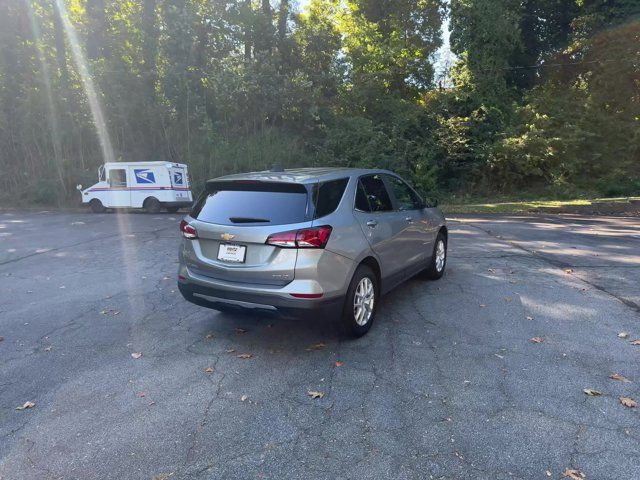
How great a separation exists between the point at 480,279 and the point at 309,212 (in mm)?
3783

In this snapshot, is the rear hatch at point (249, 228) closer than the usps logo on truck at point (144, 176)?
Yes

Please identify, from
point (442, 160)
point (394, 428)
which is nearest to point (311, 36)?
point (442, 160)

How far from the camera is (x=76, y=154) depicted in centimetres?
2547

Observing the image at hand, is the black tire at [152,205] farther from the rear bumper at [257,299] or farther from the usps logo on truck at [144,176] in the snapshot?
the rear bumper at [257,299]

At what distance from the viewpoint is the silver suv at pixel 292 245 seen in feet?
13.4

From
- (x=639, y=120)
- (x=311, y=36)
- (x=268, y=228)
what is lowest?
(x=268, y=228)

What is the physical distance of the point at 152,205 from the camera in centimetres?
1955

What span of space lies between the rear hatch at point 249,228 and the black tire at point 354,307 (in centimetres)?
68

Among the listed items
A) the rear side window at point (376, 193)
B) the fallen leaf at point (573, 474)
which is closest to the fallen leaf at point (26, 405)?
the rear side window at point (376, 193)

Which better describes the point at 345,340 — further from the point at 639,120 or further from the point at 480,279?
the point at 639,120

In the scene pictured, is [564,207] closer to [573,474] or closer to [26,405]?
[573,474]

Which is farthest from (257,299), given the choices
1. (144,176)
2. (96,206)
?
(96,206)

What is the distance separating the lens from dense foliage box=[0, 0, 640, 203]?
22500mm

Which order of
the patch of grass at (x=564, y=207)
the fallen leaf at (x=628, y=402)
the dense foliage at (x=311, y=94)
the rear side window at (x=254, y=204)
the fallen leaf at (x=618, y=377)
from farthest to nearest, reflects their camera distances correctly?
the dense foliage at (x=311, y=94), the patch of grass at (x=564, y=207), the rear side window at (x=254, y=204), the fallen leaf at (x=618, y=377), the fallen leaf at (x=628, y=402)
